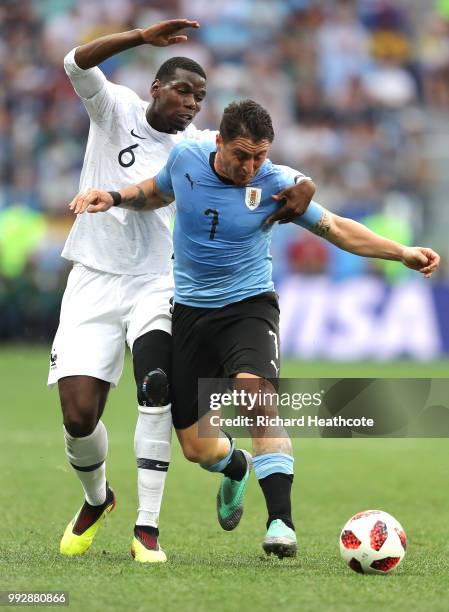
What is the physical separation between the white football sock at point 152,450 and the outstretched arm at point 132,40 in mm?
1776

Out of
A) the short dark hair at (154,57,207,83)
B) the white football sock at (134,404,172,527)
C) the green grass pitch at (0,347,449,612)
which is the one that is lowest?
the green grass pitch at (0,347,449,612)

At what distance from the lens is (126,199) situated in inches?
242

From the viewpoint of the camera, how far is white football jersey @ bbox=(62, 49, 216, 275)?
21.3ft

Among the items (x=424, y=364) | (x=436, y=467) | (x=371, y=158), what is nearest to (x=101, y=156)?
(x=436, y=467)

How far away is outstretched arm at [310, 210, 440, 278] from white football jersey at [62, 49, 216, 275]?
0.87m

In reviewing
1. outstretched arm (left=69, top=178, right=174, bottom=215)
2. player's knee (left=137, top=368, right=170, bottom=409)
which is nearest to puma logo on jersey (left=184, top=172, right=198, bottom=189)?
Result: outstretched arm (left=69, top=178, right=174, bottom=215)

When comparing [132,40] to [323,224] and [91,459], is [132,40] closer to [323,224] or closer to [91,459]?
[323,224]

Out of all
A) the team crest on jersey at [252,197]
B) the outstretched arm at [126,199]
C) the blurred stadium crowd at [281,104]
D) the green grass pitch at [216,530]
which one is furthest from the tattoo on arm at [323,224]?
the blurred stadium crowd at [281,104]

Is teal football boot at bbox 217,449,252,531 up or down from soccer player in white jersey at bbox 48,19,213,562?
down

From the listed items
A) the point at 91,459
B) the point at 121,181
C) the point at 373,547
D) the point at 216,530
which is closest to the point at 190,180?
the point at 121,181

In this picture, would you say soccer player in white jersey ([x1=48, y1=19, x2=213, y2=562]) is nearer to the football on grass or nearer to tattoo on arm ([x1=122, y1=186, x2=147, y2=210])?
tattoo on arm ([x1=122, y1=186, x2=147, y2=210])

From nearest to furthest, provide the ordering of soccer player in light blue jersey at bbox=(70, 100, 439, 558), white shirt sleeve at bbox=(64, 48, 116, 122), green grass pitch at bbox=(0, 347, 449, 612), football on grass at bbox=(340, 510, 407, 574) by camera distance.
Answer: green grass pitch at bbox=(0, 347, 449, 612) < football on grass at bbox=(340, 510, 407, 574) < soccer player in light blue jersey at bbox=(70, 100, 439, 558) < white shirt sleeve at bbox=(64, 48, 116, 122)

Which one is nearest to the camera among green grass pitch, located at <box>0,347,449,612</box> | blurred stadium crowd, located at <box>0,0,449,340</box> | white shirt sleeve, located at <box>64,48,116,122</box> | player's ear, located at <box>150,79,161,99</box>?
green grass pitch, located at <box>0,347,449,612</box>

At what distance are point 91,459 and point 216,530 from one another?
1.10 meters
